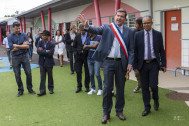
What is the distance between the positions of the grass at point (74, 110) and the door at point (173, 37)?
2.87 m

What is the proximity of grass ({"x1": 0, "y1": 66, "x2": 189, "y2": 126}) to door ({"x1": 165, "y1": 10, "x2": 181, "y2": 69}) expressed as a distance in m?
2.87

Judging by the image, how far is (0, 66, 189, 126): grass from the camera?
4262 mm

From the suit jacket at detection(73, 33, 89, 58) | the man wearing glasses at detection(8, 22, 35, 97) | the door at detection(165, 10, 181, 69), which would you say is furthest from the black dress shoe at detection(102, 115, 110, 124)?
the door at detection(165, 10, 181, 69)

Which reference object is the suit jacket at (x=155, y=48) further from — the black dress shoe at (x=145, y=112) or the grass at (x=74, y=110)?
the grass at (x=74, y=110)

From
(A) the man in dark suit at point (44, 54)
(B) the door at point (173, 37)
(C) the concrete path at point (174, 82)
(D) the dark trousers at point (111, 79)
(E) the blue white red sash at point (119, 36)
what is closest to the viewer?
(E) the blue white red sash at point (119, 36)

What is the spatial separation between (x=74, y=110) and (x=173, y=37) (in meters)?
5.44

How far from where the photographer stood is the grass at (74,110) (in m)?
4.26

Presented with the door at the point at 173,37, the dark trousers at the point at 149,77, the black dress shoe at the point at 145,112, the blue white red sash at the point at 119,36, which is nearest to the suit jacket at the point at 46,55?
the blue white red sash at the point at 119,36

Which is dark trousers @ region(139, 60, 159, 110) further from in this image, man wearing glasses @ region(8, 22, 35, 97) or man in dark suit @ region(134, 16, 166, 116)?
man wearing glasses @ region(8, 22, 35, 97)

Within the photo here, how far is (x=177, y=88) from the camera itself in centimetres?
652

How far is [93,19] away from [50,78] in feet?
25.2

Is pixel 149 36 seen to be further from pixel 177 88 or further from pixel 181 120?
pixel 177 88

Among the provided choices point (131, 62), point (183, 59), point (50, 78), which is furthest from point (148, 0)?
point (131, 62)

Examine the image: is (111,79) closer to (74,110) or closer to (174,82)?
(74,110)
